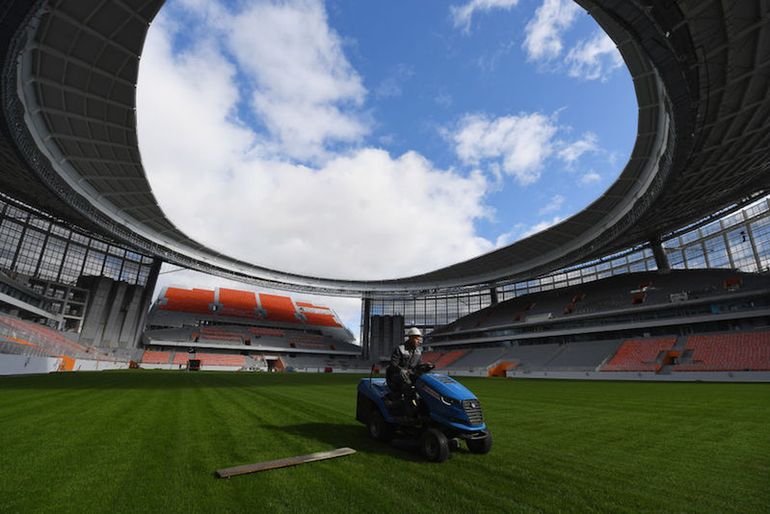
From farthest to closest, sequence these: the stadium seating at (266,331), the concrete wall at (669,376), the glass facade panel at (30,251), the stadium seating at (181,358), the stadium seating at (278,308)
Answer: the stadium seating at (278,308), the stadium seating at (266,331), the stadium seating at (181,358), the glass facade panel at (30,251), the concrete wall at (669,376)

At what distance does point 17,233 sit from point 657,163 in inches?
2480

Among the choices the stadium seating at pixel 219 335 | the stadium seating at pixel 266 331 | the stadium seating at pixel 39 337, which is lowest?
the stadium seating at pixel 39 337

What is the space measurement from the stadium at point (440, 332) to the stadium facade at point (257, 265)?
14 centimetres

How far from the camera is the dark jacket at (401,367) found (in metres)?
5.74

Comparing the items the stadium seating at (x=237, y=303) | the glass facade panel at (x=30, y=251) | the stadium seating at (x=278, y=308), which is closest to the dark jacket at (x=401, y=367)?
the glass facade panel at (x=30, y=251)

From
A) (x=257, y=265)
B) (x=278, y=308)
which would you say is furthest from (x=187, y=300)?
(x=257, y=265)

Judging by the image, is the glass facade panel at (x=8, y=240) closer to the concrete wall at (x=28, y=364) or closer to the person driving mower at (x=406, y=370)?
the concrete wall at (x=28, y=364)

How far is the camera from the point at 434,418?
5.21 meters

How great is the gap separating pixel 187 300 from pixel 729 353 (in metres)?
71.7

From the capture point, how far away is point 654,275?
40344 millimetres

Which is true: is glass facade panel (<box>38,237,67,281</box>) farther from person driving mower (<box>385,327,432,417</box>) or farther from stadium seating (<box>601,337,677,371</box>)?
stadium seating (<box>601,337,677,371</box>)

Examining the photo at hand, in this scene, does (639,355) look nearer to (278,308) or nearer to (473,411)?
(473,411)

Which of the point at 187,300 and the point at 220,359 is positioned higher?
the point at 187,300

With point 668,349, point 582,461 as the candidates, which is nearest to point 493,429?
point 582,461
